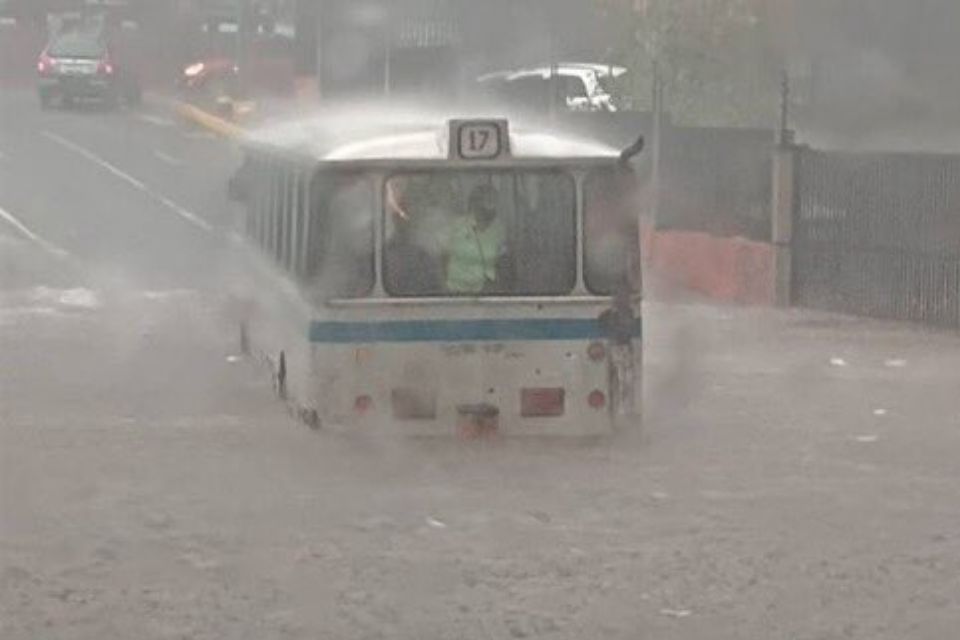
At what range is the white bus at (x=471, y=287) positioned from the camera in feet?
54.2

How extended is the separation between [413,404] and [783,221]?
1135 cm

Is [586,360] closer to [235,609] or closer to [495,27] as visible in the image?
[235,609]

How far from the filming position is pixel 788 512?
14.2 meters

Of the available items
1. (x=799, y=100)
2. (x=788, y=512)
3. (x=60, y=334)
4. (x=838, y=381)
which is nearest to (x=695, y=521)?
(x=788, y=512)

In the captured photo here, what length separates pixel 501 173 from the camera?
16734mm

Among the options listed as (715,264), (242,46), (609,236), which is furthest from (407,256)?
(242,46)

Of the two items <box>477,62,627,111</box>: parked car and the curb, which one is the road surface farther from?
the curb

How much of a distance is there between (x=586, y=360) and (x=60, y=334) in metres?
8.80

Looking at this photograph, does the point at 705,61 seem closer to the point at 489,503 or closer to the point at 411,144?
the point at 411,144

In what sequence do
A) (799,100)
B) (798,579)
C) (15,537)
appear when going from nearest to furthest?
1. (798,579)
2. (15,537)
3. (799,100)

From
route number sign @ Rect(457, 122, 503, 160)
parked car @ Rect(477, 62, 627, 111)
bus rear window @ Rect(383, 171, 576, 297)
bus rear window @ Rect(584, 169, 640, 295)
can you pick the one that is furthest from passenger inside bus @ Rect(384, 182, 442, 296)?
parked car @ Rect(477, 62, 627, 111)

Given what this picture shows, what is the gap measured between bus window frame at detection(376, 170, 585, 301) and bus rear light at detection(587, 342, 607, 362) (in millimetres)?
330

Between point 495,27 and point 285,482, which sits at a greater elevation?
point 495,27

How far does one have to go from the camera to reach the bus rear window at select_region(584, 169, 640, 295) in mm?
16734
